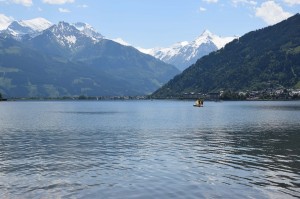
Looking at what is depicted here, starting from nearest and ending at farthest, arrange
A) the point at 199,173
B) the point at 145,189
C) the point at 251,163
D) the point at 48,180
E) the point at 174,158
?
the point at 145,189
the point at 48,180
the point at 199,173
the point at 251,163
the point at 174,158

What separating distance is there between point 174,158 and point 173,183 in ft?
62.6

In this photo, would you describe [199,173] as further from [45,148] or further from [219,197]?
[45,148]

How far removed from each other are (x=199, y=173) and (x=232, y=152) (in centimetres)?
2210

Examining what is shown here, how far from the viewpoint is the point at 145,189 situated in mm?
46469

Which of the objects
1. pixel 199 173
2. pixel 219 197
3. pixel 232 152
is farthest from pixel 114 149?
pixel 219 197


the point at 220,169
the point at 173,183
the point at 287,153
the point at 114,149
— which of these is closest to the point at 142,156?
the point at 114,149

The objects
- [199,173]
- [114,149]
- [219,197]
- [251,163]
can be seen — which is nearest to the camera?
[219,197]

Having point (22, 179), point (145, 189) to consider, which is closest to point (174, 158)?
Answer: point (145, 189)

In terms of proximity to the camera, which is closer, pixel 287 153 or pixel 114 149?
pixel 287 153

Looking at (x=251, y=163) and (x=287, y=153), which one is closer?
(x=251, y=163)

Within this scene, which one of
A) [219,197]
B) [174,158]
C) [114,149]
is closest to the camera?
[219,197]

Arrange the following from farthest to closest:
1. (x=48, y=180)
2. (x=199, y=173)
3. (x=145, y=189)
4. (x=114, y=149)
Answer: (x=114, y=149) → (x=199, y=173) → (x=48, y=180) → (x=145, y=189)

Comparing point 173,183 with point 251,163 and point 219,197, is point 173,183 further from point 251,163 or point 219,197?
point 251,163

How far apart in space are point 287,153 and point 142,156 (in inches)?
1079
